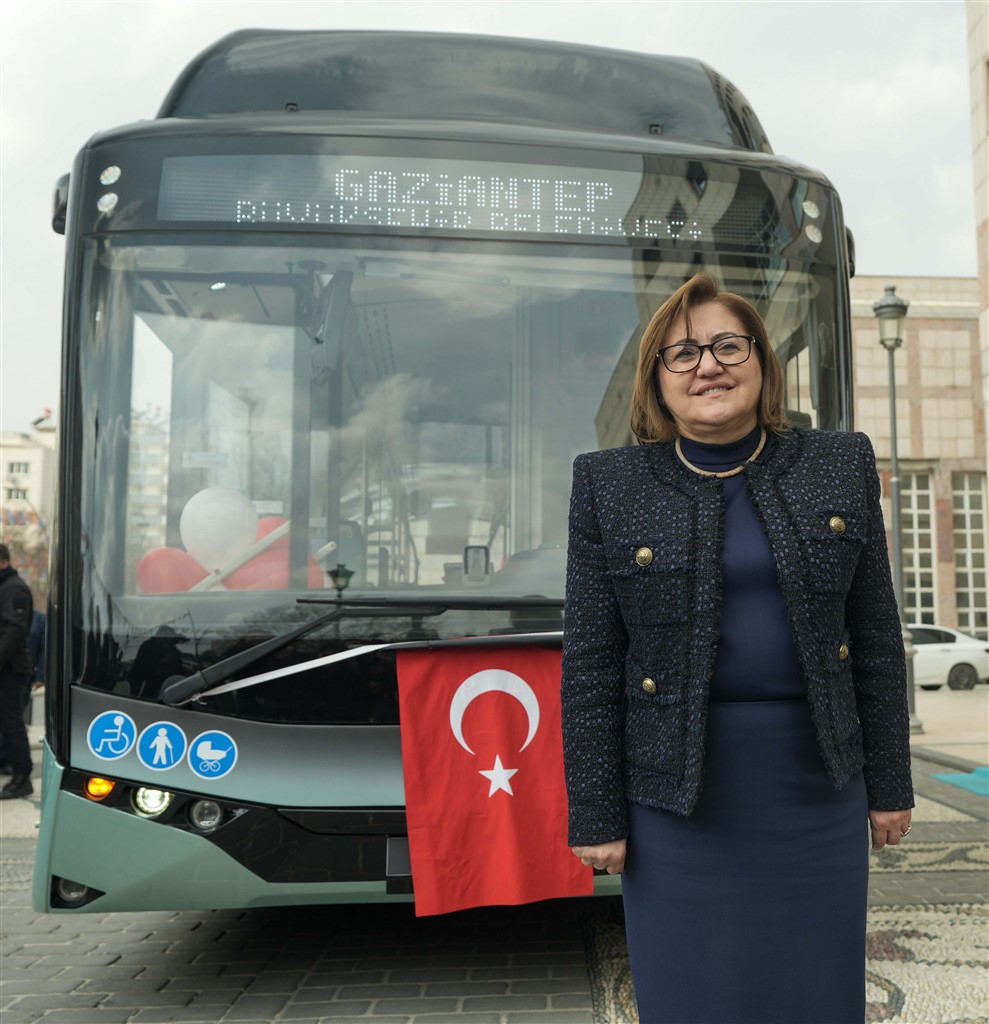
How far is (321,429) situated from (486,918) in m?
2.65

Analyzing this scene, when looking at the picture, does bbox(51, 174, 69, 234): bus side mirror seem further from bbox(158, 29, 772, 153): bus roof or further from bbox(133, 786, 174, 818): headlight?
bbox(133, 786, 174, 818): headlight

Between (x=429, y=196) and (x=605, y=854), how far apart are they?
2704 mm

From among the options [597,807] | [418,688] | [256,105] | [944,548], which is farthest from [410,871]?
[944,548]

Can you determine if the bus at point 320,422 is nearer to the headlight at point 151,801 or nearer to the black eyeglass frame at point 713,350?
the headlight at point 151,801

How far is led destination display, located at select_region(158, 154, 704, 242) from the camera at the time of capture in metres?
4.20

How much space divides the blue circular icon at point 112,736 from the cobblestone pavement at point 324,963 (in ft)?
3.10

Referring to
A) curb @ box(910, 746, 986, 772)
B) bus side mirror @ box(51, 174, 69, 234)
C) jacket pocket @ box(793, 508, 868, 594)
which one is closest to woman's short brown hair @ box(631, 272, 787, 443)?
jacket pocket @ box(793, 508, 868, 594)

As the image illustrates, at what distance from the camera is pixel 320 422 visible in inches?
162

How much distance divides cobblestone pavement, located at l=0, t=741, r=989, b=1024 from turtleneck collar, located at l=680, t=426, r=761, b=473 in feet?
7.61

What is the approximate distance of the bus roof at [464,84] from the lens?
4.97 m

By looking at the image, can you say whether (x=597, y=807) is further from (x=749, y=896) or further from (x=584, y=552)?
(x=584, y=552)

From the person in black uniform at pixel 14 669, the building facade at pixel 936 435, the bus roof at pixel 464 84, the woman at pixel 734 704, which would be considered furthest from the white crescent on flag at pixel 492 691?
the building facade at pixel 936 435

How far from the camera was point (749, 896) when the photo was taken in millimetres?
2242

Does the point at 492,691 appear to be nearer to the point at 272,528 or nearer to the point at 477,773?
the point at 477,773
